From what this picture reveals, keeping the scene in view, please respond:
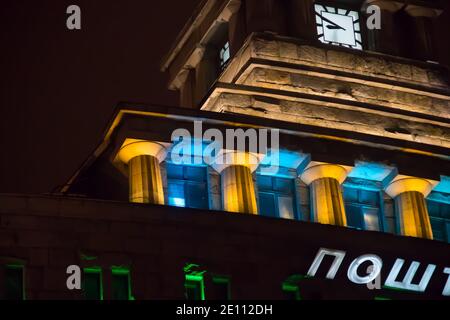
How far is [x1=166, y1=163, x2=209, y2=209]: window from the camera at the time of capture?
66250 millimetres

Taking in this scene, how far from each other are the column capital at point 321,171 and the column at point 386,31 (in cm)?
1169

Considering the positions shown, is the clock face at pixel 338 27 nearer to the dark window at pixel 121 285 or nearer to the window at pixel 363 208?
the window at pixel 363 208

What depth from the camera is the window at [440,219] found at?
70.3 meters

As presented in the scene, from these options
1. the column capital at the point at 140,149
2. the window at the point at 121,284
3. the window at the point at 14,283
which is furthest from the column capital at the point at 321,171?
the window at the point at 14,283

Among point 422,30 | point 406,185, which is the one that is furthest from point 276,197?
point 422,30

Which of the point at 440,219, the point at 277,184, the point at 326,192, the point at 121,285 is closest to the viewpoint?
the point at 121,285

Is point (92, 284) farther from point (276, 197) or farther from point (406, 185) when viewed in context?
point (406, 185)

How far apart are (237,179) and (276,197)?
8.04 ft

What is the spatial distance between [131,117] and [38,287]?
341 inches

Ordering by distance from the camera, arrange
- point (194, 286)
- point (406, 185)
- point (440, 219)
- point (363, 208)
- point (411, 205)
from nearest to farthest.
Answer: point (194, 286)
point (411, 205)
point (406, 185)
point (363, 208)
point (440, 219)

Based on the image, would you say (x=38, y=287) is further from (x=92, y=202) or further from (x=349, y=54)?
(x=349, y=54)

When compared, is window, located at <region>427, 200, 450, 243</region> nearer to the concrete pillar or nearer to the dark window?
the concrete pillar

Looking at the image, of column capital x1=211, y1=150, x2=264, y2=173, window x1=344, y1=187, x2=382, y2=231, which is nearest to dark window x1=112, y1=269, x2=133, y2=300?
column capital x1=211, y1=150, x2=264, y2=173

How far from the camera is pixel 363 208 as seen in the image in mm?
69250
